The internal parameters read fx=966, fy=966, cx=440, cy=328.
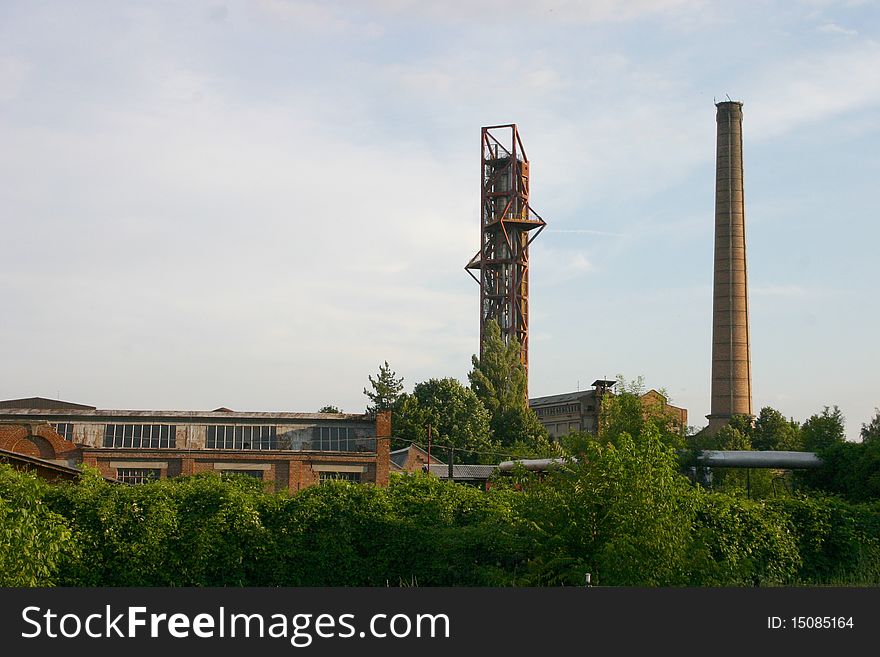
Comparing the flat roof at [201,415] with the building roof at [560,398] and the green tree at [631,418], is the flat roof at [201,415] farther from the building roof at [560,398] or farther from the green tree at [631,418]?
the building roof at [560,398]

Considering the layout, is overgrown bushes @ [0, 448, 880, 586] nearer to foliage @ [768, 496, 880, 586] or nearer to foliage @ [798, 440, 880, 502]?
foliage @ [768, 496, 880, 586]

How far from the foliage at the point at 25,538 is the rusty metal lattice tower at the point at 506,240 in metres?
64.5

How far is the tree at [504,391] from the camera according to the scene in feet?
226

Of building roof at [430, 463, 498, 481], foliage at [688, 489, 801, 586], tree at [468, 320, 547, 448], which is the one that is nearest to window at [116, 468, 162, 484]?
building roof at [430, 463, 498, 481]

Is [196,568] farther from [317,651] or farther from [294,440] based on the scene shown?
[294,440]

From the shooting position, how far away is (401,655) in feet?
27.9

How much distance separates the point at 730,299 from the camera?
219 feet

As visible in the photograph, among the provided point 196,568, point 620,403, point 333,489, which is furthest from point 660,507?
point 620,403

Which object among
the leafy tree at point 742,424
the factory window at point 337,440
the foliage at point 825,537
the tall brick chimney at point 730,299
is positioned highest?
the tall brick chimney at point 730,299

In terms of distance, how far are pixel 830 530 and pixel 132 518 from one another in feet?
52.7

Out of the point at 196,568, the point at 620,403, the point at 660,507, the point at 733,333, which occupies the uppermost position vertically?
the point at 733,333

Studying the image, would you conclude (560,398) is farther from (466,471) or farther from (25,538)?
(25,538)

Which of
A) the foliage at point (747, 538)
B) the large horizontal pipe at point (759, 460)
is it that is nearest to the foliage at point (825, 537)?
the foliage at point (747, 538)

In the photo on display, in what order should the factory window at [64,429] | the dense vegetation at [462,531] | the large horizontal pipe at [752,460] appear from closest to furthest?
the dense vegetation at [462,531]
the large horizontal pipe at [752,460]
the factory window at [64,429]
